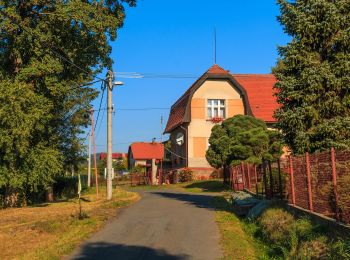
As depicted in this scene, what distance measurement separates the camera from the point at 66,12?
22.8 metres

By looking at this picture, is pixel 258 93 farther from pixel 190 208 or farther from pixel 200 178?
pixel 190 208

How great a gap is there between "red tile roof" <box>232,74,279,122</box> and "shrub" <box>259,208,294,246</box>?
32674mm

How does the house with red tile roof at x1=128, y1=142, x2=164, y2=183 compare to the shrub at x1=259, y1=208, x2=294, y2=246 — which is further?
the house with red tile roof at x1=128, y1=142, x2=164, y2=183

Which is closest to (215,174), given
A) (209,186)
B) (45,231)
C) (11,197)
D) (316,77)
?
(209,186)

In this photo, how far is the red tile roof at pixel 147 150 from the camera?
87.7m

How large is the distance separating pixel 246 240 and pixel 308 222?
2.23 metres

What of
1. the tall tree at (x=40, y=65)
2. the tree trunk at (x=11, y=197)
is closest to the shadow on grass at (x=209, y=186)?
the tall tree at (x=40, y=65)

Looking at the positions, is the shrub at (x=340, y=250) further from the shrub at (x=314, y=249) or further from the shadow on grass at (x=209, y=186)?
the shadow on grass at (x=209, y=186)

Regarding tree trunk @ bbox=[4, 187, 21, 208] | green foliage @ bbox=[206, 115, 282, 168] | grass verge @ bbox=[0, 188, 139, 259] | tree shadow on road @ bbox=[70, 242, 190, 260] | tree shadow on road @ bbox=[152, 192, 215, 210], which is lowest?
tree shadow on road @ bbox=[70, 242, 190, 260]

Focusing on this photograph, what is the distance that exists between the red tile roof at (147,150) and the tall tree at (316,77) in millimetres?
70803

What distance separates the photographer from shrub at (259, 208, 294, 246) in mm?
11516

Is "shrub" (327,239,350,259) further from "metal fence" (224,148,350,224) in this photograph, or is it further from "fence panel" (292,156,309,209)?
"fence panel" (292,156,309,209)

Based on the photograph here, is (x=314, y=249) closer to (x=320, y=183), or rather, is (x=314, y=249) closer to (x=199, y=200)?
(x=320, y=183)

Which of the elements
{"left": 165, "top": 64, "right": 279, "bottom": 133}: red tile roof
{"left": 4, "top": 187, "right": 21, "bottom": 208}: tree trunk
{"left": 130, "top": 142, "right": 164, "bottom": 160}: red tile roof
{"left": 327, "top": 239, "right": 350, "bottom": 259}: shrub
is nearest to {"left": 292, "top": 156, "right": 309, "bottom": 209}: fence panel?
{"left": 327, "top": 239, "right": 350, "bottom": 259}: shrub
